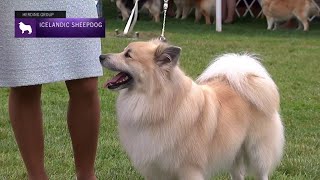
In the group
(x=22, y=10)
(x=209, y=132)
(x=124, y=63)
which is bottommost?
(x=209, y=132)

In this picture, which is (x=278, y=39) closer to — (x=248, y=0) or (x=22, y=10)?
(x=248, y=0)

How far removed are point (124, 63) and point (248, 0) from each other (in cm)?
1140

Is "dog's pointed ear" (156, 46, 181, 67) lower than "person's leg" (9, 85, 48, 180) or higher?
higher

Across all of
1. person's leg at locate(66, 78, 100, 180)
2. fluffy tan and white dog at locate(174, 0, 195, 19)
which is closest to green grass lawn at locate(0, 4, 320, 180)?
person's leg at locate(66, 78, 100, 180)

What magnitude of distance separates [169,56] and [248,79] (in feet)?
1.96

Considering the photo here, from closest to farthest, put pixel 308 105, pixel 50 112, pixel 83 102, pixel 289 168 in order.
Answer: pixel 83 102
pixel 289 168
pixel 50 112
pixel 308 105

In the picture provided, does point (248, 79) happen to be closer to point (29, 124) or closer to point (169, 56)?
point (169, 56)

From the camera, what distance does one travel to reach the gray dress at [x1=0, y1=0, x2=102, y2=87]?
2555mm

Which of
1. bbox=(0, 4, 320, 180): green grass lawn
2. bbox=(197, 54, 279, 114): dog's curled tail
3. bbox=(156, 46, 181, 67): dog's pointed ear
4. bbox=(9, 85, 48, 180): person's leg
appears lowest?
bbox=(0, 4, 320, 180): green grass lawn

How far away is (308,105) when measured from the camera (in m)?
5.08

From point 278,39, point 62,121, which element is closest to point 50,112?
point 62,121

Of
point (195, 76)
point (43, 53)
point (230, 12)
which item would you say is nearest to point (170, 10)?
point (230, 12)

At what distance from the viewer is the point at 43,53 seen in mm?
2604

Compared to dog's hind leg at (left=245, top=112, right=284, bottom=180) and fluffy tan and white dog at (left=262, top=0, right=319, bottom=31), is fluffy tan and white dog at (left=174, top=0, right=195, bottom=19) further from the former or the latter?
dog's hind leg at (left=245, top=112, right=284, bottom=180)
